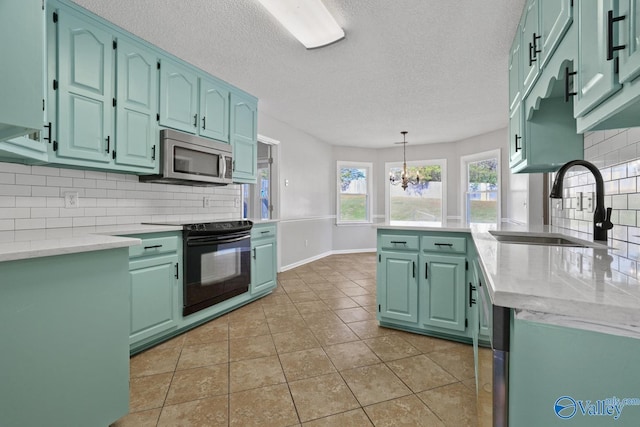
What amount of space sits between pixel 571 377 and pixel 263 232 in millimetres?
3117

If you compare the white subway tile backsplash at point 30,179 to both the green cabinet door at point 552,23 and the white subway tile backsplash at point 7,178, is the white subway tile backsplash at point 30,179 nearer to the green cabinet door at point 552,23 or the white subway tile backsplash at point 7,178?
the white subway tile backsplash at point 7,178

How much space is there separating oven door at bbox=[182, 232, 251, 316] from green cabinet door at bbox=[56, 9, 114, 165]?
959mm

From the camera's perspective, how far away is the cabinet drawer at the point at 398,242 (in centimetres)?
248

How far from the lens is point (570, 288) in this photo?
27.6 inches

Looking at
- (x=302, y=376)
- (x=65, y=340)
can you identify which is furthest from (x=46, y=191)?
(x=302, y=376)

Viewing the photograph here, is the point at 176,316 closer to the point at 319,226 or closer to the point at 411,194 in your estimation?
the point at 319,226

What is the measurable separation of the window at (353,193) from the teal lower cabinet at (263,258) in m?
3.17

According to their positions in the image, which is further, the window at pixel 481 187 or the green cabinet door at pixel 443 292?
the window at pixel 481 187

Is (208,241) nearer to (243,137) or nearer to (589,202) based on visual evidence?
(243,137)

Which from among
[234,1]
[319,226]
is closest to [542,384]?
[234,1]

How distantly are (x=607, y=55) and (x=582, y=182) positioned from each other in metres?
1.47

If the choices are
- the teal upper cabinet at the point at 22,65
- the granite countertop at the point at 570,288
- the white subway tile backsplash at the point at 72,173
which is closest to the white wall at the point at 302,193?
the white subway tile backsplash at the point at 72,173

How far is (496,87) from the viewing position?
3.41 m

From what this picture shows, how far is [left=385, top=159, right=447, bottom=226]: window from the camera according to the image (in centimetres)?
649
